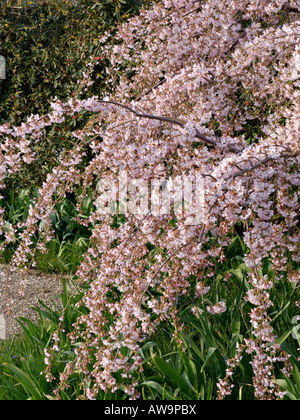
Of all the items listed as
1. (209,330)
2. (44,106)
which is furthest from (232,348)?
(44,106)

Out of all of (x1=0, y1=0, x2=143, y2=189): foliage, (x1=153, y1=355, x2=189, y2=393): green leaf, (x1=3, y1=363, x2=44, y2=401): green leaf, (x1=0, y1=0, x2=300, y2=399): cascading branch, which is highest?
(x1=0, y1=0, x2=143, y2=189): foliage

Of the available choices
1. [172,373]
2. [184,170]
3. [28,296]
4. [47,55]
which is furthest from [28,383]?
[47,55]

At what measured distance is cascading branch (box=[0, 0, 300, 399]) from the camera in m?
2.05

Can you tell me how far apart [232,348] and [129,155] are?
4.00 feet

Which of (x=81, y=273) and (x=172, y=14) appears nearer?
(x=81, y=273)

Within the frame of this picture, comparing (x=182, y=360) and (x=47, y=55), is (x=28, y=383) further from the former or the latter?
(x=47, y=55)

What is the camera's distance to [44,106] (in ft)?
19.5

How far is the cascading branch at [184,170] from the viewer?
205 cm

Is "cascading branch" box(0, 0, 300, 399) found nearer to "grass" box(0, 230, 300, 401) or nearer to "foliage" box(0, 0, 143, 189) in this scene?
"grass" box(0, 230, 300, 401)

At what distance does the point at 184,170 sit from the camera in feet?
8.83

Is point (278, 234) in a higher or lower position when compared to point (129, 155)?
lower

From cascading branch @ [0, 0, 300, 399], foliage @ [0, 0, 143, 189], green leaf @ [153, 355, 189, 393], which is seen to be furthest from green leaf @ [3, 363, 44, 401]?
foliage @ [0, 0, 143, 189]

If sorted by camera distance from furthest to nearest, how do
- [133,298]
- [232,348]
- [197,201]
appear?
1. [232,348]
2. [133,298]
3. [197,201]
